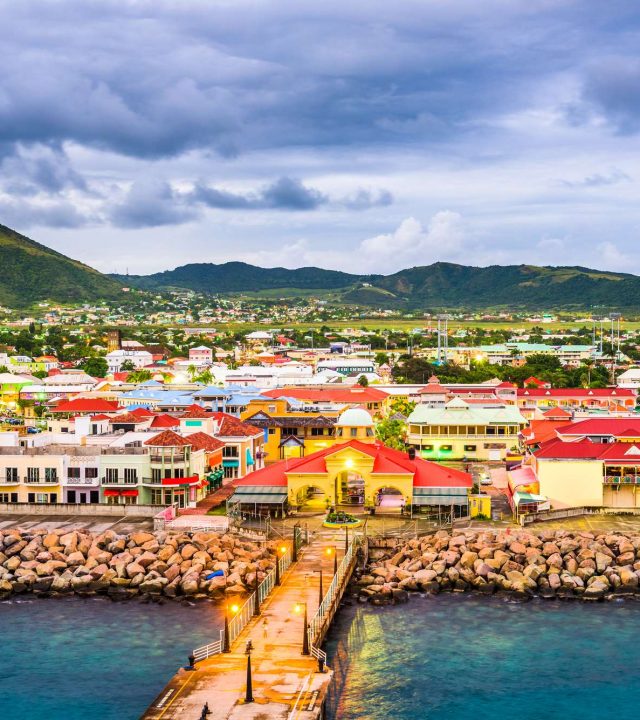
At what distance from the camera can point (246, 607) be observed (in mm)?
38500

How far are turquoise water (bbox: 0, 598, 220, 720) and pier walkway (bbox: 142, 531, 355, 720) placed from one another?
287 cm

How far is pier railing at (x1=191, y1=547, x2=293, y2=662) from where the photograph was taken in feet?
110

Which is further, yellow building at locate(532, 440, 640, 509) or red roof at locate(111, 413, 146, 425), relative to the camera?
red roof at locate(111, 413, 146, 425)

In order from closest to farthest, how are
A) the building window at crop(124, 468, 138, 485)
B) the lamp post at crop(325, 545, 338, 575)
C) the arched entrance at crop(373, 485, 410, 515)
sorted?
the lamp post at crop(325, 545, 338, 575)
the arched entrance at crop(373, 485, 410, 515)
the building window at crop(124, 468, 138, 485)

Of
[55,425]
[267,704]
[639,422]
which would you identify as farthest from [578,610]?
[55,425]

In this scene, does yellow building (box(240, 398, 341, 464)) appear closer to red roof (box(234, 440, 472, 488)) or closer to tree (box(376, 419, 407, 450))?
tree (box(376, 419, 407, 450))

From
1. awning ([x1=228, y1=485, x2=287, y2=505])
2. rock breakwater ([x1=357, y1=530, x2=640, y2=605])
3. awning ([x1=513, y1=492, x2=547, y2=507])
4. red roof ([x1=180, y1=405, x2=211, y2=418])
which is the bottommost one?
rock breakwater ([x1=357, y1=530, x2=640, y2=605])

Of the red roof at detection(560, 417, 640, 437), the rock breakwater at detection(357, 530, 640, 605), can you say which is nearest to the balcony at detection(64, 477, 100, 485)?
Result: the rock breakwater at detection(357, 530, 640, 605)

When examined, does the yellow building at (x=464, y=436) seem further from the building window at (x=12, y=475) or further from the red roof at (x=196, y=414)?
the building window at (x=12, y=475)

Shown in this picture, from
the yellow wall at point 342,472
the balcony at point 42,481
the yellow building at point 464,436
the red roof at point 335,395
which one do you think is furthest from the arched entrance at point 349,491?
the red roof at point 335,395

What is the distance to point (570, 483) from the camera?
2296 inches

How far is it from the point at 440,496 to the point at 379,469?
3629mm

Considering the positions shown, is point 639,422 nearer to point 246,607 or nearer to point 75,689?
point 246,607

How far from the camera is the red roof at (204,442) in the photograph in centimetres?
6375
